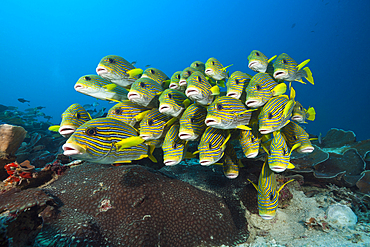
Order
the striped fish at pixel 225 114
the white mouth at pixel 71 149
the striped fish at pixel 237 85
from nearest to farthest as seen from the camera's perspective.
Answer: the white mouth at pixel 71 149
the striped fish at pixel 225 114
the striped fish at pixel 237 85

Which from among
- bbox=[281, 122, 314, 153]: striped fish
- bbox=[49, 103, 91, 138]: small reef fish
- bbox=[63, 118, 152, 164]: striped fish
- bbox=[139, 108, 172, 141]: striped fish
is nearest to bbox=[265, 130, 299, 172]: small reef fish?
bbox=[281, 122, 314, 153]: striped fish

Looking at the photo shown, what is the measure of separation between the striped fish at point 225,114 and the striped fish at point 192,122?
0.28 meters

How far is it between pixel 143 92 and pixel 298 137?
2.46 m

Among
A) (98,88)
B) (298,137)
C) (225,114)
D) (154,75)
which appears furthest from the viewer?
A: (154,75)

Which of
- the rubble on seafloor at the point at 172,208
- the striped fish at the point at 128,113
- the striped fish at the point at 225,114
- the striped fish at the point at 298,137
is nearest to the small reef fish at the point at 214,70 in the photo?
the striped fish at the point at 225,114

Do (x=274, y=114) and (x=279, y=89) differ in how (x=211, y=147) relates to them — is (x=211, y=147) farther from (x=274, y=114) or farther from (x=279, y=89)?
(x=279, y=89)

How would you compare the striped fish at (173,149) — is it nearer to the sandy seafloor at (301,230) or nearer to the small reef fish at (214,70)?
the small reef fish at (214,70)

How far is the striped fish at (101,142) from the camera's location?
141 centimetres

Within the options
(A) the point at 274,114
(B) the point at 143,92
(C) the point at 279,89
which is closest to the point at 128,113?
(B) the point at 143,92

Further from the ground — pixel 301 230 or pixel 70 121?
pixel 70 121

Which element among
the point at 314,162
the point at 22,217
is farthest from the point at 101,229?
the point at 314,162

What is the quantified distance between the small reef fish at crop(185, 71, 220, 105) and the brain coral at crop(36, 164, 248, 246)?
1.71 meters

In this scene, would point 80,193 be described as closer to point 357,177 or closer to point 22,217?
point 22,217

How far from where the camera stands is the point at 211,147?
210 cm
